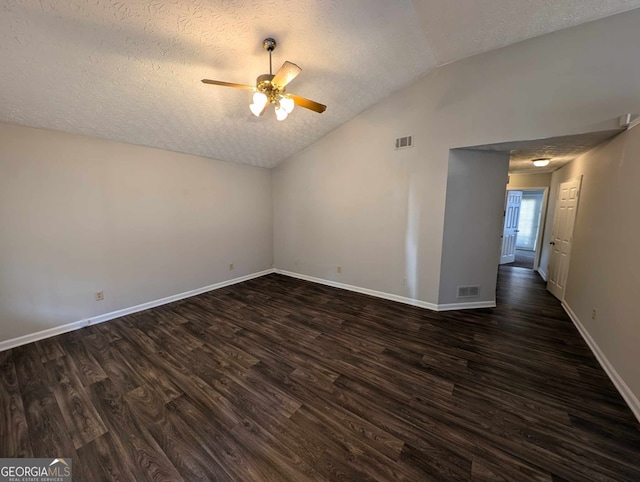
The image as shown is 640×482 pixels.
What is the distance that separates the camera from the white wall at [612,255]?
2076 millimetres

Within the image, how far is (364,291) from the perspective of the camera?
4352 millimetres

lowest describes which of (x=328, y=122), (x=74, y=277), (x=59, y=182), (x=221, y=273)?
(x=221, y=273)

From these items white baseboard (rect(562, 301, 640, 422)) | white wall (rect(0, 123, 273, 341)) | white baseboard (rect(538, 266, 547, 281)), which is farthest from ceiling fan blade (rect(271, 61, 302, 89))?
white baseboard (rect(538, 266, 547, 281))

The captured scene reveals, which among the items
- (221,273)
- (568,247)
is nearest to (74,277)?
(221,273)

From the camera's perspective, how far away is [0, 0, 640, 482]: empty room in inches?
65.9

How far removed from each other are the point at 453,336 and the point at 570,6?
11.5ft

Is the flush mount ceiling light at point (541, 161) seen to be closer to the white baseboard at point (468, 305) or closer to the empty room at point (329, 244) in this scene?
the empty room at point (329, 244)

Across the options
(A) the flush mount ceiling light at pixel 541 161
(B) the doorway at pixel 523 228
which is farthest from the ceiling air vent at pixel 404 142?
(B) the doorway at pixel 523 228

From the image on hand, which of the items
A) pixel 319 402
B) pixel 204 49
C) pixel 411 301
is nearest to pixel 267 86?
pixel 204 49

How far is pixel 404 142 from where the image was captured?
12.0 ft

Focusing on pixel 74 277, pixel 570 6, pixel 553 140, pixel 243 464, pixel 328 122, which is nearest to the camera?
pixel 243 464

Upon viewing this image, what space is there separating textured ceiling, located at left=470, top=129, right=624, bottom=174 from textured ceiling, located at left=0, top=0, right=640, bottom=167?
1.11 metres

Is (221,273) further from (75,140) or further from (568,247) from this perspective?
(568,247)

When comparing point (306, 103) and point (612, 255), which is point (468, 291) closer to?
point (612, 255)
